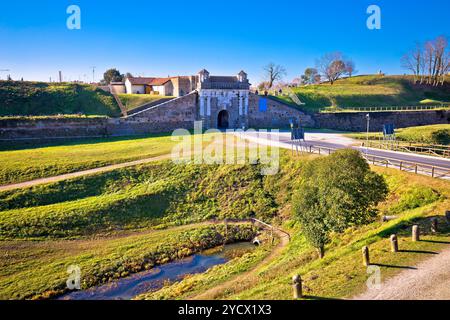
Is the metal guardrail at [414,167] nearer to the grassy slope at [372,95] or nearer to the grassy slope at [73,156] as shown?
the grassy slope at [73,156]

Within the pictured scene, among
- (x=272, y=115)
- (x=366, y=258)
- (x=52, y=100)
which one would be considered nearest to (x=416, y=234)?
(x=366, y=258)

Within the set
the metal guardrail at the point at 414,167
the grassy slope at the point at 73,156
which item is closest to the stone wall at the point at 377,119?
the grassy slope at the point at 73,156

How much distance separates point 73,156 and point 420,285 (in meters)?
30.3

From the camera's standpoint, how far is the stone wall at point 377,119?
178ft

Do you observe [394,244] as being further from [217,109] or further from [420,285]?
[217,109]

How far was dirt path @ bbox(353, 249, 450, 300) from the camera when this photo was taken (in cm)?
1155

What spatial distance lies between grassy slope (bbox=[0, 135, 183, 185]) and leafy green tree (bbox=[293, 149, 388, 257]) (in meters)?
20.6

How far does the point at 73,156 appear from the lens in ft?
114

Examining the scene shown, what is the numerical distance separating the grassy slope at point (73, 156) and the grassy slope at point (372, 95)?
29892 mm

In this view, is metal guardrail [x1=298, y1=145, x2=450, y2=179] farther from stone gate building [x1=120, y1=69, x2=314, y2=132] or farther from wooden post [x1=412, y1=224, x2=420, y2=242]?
stone gate building [x1=120, y1=69, x2=314, y2=132]

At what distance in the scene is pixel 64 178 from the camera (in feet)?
95.7
